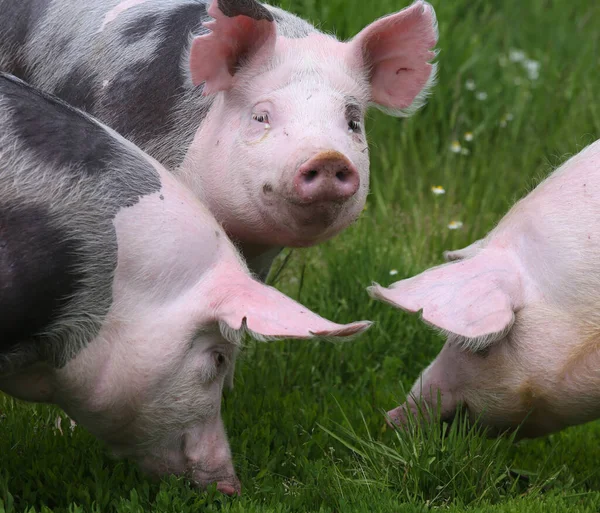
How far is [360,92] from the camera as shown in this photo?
15.9 feet

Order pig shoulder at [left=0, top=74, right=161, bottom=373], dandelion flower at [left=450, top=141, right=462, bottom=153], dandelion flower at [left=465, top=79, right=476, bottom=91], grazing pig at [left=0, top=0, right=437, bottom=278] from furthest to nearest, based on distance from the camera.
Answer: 1. dandelion flower at [left=465, top=79, right=476, bottom=91]
2. dandelion flower at [left=450, top=141, right=462, bottom=153]
3. grazing pig at [left=0, top=0, right=437, bottom=278]
4. pig shoulder at [left=0, top=74, right=161, bottom=373]

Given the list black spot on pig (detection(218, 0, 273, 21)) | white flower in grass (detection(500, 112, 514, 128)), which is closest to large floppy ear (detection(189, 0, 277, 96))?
black spot on pig (detection(218, 0, 273, 21))

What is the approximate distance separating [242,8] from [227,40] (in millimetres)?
182

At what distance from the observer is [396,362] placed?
576 cm

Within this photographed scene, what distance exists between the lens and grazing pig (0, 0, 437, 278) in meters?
4.41

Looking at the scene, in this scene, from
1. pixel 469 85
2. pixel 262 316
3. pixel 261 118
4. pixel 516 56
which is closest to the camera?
pixel 262 316

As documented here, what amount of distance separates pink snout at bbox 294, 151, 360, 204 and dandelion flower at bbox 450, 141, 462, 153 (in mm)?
3234

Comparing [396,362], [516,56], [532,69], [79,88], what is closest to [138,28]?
[79,88]

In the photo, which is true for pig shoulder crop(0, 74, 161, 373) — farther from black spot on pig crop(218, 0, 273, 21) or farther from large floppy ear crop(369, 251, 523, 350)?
large floppy ear crop(369, 251, 523, 350)

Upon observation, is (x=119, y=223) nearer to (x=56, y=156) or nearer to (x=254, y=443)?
(x=56, y=156)

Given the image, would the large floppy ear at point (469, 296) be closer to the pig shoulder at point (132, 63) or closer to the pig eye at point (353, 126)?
the pig eye at point (353, 126)

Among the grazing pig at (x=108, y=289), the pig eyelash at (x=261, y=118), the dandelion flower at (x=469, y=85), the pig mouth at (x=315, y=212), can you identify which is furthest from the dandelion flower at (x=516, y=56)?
the grazing pig at (x=108, y=289)

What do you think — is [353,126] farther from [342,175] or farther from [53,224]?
[53,224]

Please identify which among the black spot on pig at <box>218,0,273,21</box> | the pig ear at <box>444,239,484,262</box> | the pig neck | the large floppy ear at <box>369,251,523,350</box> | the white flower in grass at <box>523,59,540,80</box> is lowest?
the white flower in grass at <box>523,59,540,80</box>
